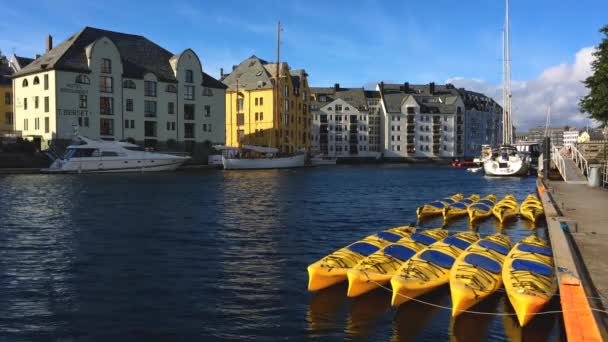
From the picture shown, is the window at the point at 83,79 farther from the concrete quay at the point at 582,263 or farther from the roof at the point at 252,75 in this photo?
the concrete quay at the point at 582,263

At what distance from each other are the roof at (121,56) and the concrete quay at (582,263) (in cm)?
7511

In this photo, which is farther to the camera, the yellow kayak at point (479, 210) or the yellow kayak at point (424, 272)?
the yellow kayak at point (479, 210)

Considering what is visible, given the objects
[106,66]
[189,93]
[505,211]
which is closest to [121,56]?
[106,66]

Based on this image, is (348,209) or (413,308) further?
(348,209)

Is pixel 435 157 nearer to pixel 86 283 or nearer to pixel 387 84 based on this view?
pixel 387 84

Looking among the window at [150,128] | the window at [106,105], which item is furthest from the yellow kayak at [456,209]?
the window at [150,128]

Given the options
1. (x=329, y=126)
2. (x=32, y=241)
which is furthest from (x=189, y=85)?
(x=32, y=241)

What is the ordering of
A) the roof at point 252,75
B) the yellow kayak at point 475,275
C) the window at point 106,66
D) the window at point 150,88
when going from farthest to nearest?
the roof at point 252,75 < the window at point 150,88 < the window at point 106,66 < the yellow kayak at point 475,275

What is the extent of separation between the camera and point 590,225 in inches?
737

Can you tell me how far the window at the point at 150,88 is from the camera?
293 feet

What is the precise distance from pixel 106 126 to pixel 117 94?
545 cm

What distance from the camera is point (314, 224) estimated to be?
93.0 feet

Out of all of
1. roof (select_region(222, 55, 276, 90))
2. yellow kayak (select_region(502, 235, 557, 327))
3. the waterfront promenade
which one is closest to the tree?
the waterfront promenade

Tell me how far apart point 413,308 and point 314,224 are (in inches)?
593
